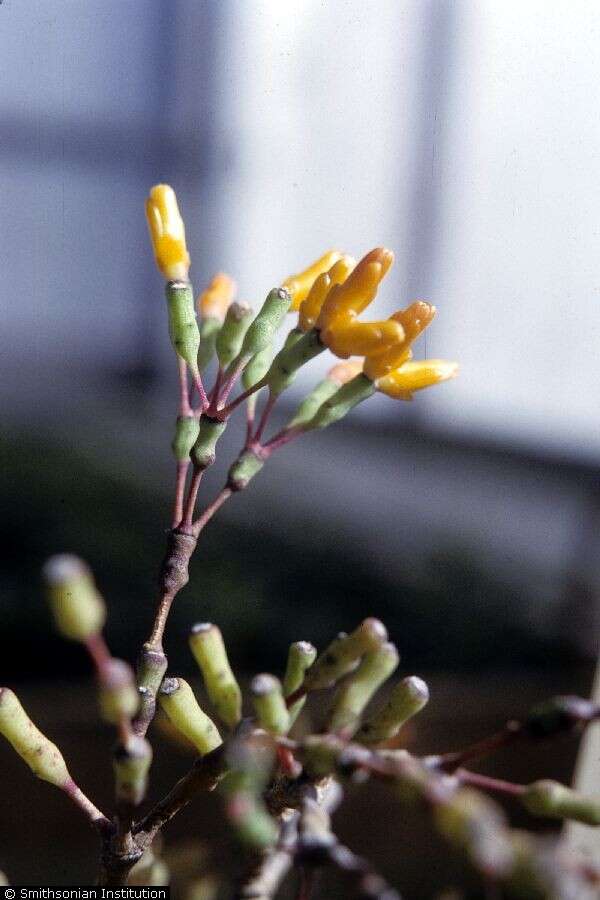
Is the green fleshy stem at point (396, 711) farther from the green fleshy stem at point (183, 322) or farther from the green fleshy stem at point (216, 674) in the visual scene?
the green fleshy stem at point (183, 322)

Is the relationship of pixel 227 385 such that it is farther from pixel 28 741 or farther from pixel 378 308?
pixel 378 308

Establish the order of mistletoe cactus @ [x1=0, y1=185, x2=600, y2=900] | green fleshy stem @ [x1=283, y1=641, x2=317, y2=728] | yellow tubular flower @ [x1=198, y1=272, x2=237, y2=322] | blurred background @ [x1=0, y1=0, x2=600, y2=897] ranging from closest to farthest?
mistletoe cactus @ [x1=0, y1=185, x2=600, y2=900], green fleshy stem @ [x1=283, y1=641, x2=317, y2=728], yellow tubular flower @ [x1=198, y1=272, x2=237, y2=322], blurred background @ [x1=0, y1=0, x2=600, y2=897]

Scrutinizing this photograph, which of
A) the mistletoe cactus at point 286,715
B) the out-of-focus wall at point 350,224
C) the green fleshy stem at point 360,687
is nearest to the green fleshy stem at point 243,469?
the mistletoe cactus at point 286,715

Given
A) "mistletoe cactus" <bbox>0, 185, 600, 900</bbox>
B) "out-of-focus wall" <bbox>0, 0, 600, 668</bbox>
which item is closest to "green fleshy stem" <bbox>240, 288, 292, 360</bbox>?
"mistletoe cactus" <bbox>0, 185, 600, 900</bbox>

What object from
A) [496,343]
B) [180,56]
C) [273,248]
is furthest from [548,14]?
[180,56]

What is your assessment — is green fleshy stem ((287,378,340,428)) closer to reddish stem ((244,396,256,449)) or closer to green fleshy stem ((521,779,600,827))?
reddish stem ((244,396,256,449))

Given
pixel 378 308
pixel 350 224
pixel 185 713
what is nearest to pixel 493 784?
pixel 185 713
